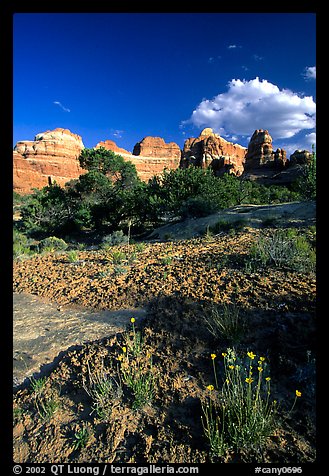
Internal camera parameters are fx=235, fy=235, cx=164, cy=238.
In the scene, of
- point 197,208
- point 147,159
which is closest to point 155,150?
point 147,159

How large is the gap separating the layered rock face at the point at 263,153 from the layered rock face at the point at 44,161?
4828cm

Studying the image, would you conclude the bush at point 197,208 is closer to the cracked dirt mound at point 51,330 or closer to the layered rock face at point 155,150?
the cracked dirt mound at point 51,330

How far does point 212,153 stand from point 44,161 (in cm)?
5249

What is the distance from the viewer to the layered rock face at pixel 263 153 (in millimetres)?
57688

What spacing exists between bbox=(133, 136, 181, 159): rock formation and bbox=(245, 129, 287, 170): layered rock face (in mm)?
35266

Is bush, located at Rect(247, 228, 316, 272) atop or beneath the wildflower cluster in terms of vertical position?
atop

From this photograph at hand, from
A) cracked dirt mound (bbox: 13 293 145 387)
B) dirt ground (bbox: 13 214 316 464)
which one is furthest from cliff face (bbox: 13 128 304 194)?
cracked dirt mound (bbox: 13 293 145 387)

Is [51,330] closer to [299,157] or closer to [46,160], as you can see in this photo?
[299,157]

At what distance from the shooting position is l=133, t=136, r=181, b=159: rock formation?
95.2 metres

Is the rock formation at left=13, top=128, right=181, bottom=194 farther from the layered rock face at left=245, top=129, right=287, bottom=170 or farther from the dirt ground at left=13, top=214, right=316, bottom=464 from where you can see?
the dirt ground at left=13, top=214, right=316, bottom=464

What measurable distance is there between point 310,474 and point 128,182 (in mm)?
21929

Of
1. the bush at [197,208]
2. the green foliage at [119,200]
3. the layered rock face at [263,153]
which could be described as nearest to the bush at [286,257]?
the bush at [197,208]

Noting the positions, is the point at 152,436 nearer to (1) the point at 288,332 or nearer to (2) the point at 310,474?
(2) the point at 310,474
